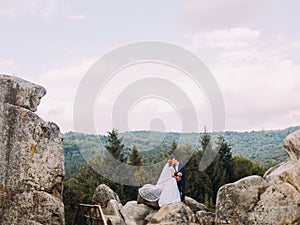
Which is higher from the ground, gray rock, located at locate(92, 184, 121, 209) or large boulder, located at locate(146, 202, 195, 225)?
gray rock, located at locate(92, 184, 121, 209)

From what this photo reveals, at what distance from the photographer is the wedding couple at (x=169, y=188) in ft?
56.1

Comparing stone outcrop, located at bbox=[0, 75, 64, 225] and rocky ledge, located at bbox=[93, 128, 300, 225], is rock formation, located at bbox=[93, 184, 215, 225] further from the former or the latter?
stone outcrop, located at bbox=[0, 75, 64, 225]

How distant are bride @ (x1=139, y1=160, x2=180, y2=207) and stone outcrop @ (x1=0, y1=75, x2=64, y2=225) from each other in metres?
8.33

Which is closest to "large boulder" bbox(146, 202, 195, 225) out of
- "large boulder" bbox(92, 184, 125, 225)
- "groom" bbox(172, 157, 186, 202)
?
"large boulder" bbox(92, 184, 125, 225)

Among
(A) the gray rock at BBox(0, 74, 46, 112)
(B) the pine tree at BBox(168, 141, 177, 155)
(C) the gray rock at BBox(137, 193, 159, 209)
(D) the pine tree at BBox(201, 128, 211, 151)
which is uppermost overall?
(D) the pine tree at BBox(201, 128, 211, 151)

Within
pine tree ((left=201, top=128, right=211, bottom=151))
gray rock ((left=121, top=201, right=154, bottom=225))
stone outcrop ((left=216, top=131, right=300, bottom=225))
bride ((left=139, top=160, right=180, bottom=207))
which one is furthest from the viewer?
pine tree ((left=201, top=128, right=211, bottom=151))

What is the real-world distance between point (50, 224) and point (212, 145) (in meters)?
33.2

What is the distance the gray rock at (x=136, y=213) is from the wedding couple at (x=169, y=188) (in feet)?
1.38

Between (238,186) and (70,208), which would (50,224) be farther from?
(70,208)

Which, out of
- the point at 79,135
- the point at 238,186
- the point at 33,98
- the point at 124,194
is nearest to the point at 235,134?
the point at 79,135

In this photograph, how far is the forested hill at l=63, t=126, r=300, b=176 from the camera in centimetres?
4575

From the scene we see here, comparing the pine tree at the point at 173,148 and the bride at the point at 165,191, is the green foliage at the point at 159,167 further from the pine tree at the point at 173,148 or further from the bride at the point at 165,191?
the bride at the point at 165,191

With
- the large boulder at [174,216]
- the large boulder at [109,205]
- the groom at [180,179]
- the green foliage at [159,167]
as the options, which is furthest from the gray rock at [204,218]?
the green foliage at [159,167]

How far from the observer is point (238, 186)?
15.1 meters
